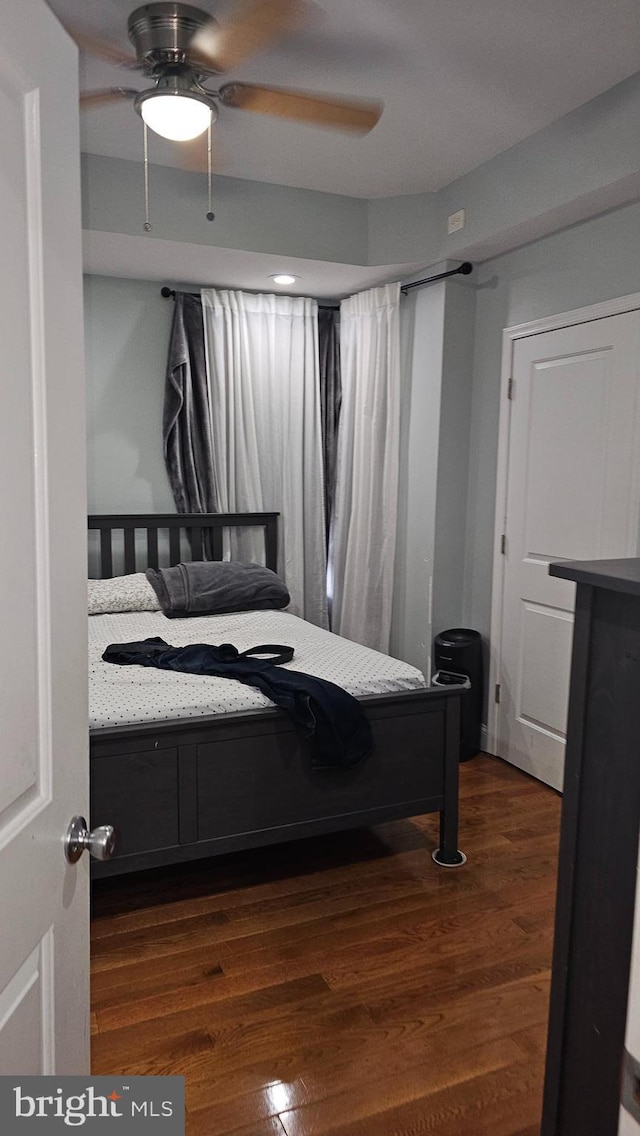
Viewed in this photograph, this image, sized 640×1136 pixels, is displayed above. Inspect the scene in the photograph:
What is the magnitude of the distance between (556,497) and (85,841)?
274 centimetres

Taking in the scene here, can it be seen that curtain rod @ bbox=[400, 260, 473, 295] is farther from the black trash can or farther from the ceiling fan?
the black trash can

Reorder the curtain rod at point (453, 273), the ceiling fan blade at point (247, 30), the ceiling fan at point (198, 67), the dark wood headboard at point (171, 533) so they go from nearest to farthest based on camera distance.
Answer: the ceiling fan blade at point (247, 30)
the ceiling fan at point (198, 67)
the curtain rod at point (453, 273)
the dark wood headboard at point (171, 533)

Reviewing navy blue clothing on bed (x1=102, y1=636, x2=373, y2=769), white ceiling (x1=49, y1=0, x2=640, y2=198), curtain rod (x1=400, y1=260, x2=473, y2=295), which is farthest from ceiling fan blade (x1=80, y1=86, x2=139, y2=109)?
navy blue clothing on bed (x1=102, y1=636, x2=373, y2=769)

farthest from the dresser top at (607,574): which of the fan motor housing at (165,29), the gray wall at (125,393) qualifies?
the gray wall at (125,393)

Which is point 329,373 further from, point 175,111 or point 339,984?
point 339,984

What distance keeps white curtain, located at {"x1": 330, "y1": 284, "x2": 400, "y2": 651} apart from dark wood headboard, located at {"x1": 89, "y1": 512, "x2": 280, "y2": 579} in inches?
17.9

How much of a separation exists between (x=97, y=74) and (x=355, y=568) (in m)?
2.59

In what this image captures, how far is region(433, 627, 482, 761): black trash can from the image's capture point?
3686 millimetres

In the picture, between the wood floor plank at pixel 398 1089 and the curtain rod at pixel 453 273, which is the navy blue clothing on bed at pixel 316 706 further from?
the curtain rod at pixel 453 273

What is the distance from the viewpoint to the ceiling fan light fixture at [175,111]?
230cm

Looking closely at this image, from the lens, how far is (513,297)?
3525mm

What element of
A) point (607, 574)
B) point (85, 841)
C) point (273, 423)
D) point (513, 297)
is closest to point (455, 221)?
point (513, 297)

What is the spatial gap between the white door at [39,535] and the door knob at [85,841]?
16 millimetres

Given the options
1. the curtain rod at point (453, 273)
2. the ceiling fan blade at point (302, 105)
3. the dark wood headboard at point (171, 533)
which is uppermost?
the ceiling fan blade at point (302, 105)
